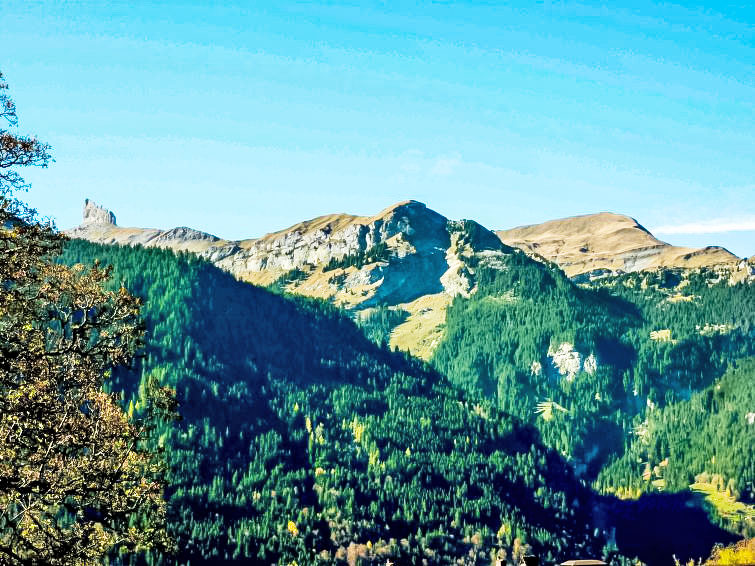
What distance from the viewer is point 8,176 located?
33281 mm

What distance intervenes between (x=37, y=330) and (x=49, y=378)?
374 centimetres

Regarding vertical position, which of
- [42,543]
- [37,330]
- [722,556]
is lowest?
[722,556]

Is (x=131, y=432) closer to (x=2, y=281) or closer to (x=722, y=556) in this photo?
(x=2, y=281)

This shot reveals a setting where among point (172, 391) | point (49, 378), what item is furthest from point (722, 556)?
point (49, 378)

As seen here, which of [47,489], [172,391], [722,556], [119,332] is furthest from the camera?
[722,556]

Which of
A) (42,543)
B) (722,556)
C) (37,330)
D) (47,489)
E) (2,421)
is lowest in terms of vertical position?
(722,556)

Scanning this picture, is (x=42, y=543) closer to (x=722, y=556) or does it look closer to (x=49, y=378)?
(x=49, y=378)

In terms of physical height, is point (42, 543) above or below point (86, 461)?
below

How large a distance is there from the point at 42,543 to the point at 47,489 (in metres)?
4.83

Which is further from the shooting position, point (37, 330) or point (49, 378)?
point (37, 330)

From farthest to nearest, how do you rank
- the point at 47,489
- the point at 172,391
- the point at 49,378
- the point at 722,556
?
1. the point at 722,556
2. the point at 172,391
3. the point at 49,378
4. the point at 47,489

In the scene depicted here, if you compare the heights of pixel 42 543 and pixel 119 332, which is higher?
pixel 119 332

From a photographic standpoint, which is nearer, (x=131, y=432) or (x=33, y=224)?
(x=33, y=224)

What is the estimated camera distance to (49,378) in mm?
33938
